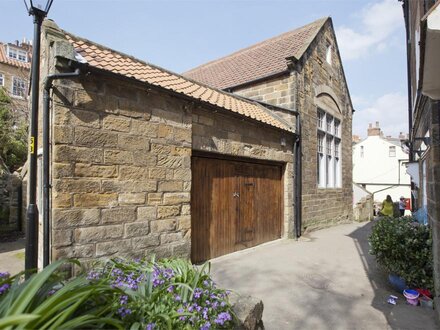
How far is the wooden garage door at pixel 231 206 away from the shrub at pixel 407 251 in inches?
114

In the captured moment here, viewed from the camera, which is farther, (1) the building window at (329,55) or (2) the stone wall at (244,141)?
(1) the building window at (329,55)

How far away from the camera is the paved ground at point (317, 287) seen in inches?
145

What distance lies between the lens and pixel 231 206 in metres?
6.70

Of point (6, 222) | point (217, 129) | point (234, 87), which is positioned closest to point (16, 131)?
point (6, 222)

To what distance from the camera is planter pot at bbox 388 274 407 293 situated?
180 inches

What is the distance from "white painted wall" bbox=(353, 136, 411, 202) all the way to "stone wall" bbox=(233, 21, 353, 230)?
21.6 metres

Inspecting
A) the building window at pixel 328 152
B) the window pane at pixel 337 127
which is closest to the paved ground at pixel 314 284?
the building window at pixel 328 152

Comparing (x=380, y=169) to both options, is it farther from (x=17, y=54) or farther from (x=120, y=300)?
(x=17, y=54)

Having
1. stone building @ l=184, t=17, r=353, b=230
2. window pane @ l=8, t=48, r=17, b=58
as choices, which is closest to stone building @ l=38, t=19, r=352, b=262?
stone building @ l=184, t=17, r=353, b=230

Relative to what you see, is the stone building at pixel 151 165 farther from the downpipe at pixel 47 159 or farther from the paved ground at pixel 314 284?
the paved ground at pixel 314 284

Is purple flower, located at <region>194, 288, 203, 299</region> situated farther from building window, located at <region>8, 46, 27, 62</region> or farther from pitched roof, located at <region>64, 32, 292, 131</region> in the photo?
building window, located at <region>8, 46, 27, 62</region>

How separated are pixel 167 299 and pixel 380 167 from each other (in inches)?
1360

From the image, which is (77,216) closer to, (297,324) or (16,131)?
(297,324)

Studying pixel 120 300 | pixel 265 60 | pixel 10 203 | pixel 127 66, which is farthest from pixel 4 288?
pixel 265 60
